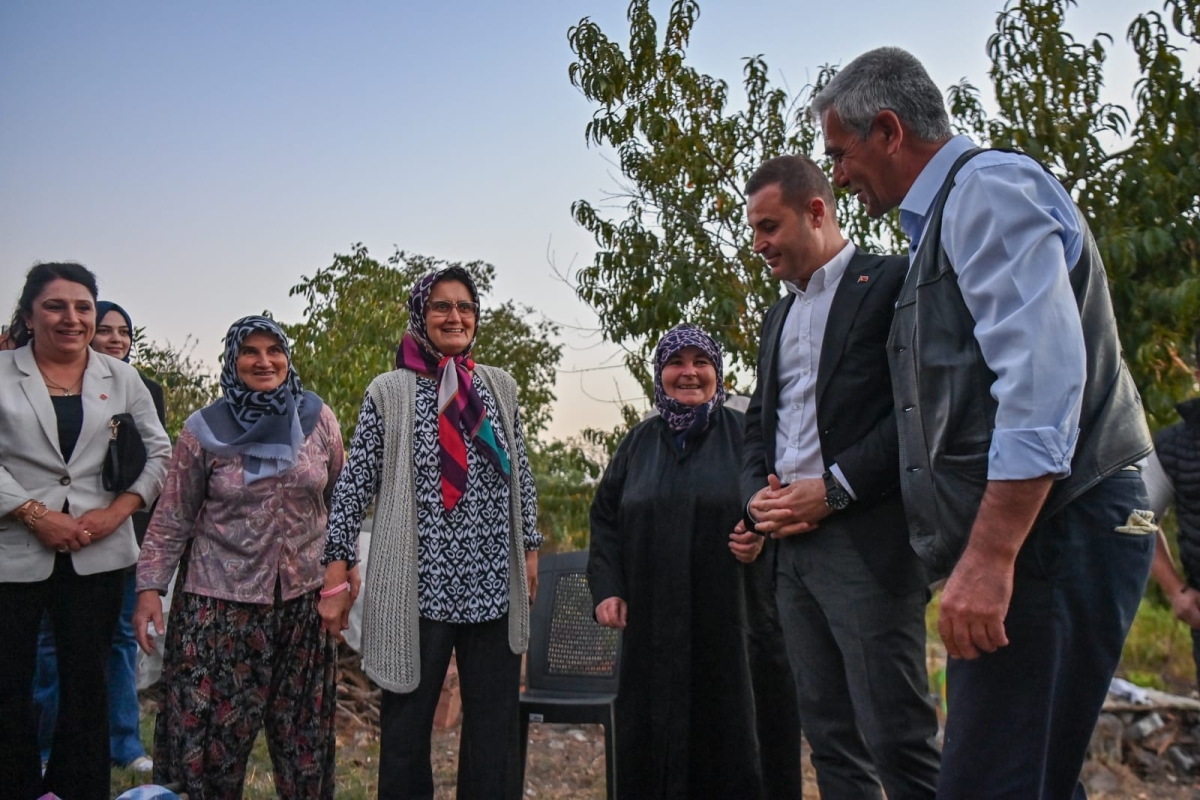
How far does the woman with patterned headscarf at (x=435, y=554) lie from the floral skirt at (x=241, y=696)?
1.30 feet

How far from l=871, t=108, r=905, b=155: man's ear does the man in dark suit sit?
595 mm

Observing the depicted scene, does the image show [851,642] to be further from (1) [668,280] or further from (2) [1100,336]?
(1) [668,280]

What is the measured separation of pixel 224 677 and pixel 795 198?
7.80 feet

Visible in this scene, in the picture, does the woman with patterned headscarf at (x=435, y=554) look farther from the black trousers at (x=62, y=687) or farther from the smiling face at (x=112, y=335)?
the smiling face at (x=112, y=335)

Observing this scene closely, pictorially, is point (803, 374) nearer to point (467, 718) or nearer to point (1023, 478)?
point (1023, 478)

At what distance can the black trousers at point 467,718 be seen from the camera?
9.90ft

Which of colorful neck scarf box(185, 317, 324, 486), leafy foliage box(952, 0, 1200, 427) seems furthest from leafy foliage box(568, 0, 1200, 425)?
colorful neck scarf box(185, 317, 324, 486)

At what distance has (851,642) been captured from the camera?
234 cm

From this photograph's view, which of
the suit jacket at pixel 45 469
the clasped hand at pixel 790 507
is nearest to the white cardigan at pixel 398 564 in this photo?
the clasped hand at pixel 790 507

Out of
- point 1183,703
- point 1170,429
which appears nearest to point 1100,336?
point 1170,429

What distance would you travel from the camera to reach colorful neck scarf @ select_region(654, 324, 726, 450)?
369 centimetres

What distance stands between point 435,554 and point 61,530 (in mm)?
1311

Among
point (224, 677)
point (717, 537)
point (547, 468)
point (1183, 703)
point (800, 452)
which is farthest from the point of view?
point (547, 468)

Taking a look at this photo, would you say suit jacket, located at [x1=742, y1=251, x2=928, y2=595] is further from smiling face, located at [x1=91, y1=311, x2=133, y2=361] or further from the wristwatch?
smiling face, located at [x1=91, y1=311, x2=133, y2=361]
